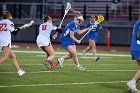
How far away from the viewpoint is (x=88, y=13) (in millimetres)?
38531

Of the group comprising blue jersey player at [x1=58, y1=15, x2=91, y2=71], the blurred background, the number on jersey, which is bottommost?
the blurred background

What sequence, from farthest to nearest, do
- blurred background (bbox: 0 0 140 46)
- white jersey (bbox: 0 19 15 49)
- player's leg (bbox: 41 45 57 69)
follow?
blurred background (bbox: 0 0 140 46)
player's leg (bbox: 41 45 57 69)
white jersey (bbox: 0 19 15 49)

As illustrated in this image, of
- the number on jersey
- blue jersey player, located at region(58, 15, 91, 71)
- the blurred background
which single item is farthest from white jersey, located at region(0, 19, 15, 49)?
the blurred background

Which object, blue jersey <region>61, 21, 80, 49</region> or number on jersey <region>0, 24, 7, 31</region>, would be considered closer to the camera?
number on jersey <region>0, 24, 7, 31</region>

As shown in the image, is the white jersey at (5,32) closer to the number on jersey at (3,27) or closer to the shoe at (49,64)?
the number on jersey at (3,27)

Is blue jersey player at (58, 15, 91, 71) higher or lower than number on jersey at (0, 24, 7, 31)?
lower

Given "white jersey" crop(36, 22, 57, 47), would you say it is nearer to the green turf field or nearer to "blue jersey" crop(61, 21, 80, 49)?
"blue jersey" crop(61, 21, 80, 49)

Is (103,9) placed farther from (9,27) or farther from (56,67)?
(9,27)

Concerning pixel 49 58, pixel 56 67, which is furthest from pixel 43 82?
pixel 56 67

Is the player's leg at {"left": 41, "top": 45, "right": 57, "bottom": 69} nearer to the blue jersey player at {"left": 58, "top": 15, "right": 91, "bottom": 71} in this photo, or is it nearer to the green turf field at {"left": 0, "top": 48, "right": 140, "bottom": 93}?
the green turf field at {"left": 0, "top": 48, "right": 140, "bottom": 93}

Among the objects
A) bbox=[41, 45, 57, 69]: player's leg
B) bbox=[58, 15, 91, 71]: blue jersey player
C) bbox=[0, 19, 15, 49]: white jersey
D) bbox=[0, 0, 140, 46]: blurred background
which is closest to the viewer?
bbox=[0, 19, 15, 49]: white jersey

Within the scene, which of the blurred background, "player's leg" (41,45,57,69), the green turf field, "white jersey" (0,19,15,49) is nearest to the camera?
the green turf field

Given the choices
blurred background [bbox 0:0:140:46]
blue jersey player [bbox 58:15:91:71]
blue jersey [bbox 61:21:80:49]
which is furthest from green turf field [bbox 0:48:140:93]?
blurred background [bbox 0:0:140:46]

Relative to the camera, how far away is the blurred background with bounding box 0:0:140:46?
35.8m
